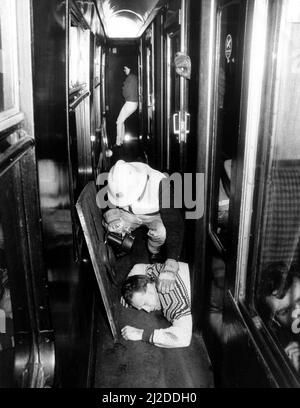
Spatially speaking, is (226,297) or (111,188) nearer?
(226,297)

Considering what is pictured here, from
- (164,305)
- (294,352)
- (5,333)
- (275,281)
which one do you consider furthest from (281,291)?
(5,333)

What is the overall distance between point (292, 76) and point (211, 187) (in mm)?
1330

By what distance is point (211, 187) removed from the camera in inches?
114

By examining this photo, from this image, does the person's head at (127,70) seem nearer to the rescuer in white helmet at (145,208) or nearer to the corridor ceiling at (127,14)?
the corridor ceiling at (127,14)

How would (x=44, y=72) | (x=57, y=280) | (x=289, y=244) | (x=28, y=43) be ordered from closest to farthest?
(x=28, y=43), (x=44, y=72), (x=57, y=280), (x=289, y=244)

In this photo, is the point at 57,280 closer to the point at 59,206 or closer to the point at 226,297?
the point at 59,206

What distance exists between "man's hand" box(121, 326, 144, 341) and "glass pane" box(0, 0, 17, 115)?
2.50m

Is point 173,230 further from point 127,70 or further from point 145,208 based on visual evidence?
point 127,70

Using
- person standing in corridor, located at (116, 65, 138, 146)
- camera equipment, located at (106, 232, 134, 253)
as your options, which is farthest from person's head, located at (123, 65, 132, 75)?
camera equipment, located at (106, 232, 134, 253)

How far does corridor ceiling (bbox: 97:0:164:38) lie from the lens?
631cm

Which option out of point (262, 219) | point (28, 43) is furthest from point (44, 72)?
point (262, 219)

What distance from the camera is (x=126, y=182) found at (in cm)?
375
